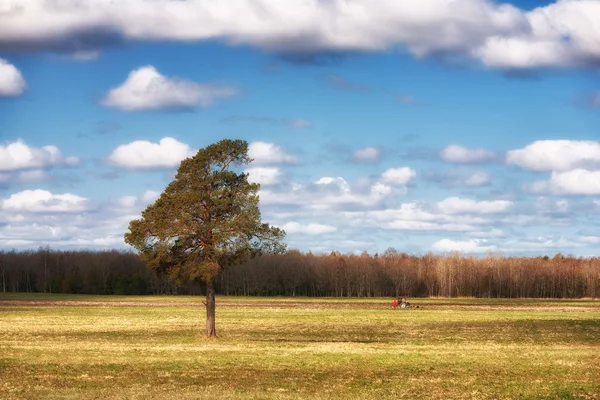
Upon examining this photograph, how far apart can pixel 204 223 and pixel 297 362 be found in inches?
571

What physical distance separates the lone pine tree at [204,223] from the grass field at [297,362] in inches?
196

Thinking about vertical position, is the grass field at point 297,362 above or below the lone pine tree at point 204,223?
below

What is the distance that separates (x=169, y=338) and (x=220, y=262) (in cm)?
635

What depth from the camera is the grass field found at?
26.6 m

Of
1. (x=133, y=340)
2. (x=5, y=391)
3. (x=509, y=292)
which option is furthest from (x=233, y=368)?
(x=509, y=292)

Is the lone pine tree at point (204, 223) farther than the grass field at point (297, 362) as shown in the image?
Yes

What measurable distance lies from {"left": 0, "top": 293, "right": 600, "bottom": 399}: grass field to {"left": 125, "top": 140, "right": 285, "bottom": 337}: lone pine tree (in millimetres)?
4985

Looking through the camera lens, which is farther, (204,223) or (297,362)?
(204,223)

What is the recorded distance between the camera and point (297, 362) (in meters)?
35.4

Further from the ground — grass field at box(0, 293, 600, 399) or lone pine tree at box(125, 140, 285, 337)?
lone pine tree at box(125, 140, 285, 337)

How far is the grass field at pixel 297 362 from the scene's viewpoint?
2656 centimetres

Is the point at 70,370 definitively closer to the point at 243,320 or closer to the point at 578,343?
the point at 578,343

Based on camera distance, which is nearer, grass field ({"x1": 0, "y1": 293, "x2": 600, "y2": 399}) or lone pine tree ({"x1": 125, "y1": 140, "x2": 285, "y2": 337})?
grass field ({"x1": 0, "y1": 293, "x2": 600, "y2": 399})

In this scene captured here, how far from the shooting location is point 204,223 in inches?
1863
